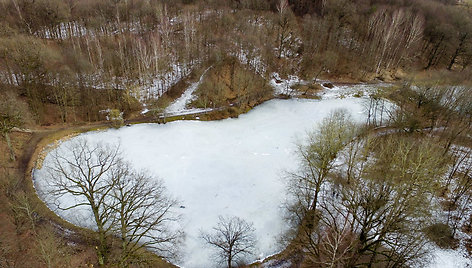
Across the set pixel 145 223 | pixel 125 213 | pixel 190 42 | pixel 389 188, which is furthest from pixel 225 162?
pixel 190 42

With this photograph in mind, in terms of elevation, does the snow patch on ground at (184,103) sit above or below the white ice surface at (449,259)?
above

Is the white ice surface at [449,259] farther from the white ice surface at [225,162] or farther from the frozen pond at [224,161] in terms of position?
the frozen pond at [224,161]

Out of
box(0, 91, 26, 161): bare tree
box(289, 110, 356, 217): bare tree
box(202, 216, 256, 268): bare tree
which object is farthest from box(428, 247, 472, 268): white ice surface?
box(0, 91, 26, 161): bare tree

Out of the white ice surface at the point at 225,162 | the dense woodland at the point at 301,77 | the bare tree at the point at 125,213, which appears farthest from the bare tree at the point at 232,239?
the bare tree at the point at 125,213

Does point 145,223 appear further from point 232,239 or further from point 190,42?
point 190,42

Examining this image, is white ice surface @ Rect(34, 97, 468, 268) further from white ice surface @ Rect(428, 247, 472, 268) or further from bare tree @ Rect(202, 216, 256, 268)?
bare tree @ Rect(202, 216, 256, 268)

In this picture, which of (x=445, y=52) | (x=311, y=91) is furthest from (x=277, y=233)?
(x=445, y=52)
